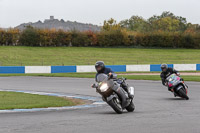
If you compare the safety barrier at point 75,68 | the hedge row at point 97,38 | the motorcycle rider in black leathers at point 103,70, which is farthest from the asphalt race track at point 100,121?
the hedge row at point 97,38

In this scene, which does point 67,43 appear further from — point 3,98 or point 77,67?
point 3,98

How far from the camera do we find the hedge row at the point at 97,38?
66.9 metres

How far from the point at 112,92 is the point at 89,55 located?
47762 mm

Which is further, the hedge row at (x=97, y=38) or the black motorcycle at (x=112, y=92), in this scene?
the hedge row at (x=97, y=38)

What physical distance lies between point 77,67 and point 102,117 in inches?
990

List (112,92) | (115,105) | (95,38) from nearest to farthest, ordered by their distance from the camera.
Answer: (115,105)
(112,92)
(95,38)

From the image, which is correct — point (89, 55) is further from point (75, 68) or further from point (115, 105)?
point (115, 105)

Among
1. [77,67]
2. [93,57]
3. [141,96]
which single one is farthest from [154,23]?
[141,96]

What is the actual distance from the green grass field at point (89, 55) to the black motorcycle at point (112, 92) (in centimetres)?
3830

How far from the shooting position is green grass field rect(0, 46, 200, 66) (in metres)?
52.1

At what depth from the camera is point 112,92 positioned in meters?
11.2

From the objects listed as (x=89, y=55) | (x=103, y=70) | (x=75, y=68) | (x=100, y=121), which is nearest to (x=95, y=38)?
(x=89, y=55)

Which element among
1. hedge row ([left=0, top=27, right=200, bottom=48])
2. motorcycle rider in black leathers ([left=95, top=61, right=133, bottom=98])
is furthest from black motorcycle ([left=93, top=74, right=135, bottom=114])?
hedge row ([left=0, top=27, right=200, bottom=48])

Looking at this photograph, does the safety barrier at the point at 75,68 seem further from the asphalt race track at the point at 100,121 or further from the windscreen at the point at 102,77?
the windscreen at the point at 102,77
